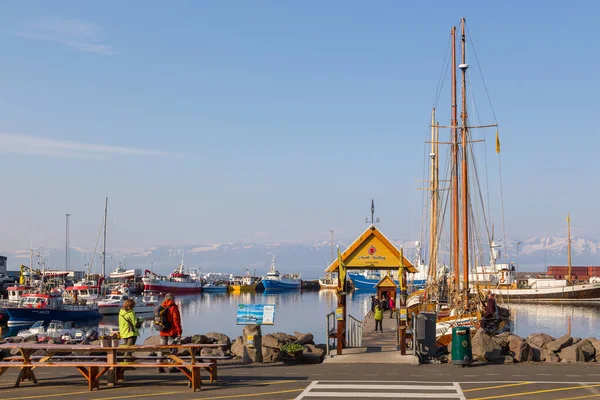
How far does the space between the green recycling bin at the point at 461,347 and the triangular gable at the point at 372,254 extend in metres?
6.21

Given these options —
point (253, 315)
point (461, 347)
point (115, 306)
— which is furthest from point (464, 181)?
point (115, 306)

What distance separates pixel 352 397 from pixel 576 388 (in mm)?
5733

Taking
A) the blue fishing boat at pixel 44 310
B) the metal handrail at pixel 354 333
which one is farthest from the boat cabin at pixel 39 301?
the metal handrail at pixel 354 333

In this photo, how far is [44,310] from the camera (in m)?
82.1

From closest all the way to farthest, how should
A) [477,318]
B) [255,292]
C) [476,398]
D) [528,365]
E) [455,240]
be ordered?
1. [476,398]
2. [528,365]
3. [477,318]
4. [455,240]
5. [255,292]

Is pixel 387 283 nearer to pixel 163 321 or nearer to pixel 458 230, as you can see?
pixel 458 230

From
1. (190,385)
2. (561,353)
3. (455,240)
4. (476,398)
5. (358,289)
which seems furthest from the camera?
(358,289)

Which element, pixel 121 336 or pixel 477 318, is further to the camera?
pixel 477 318

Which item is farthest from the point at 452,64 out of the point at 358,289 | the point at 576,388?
the point at 358,289

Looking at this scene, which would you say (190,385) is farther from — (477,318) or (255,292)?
(255,292)

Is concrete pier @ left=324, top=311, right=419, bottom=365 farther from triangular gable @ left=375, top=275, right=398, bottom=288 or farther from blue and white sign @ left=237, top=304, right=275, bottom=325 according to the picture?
triangular gable @ left=375, top=275, right=398, bottom=288

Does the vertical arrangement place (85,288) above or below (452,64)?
below

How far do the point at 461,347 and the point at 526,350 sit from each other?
2887mm

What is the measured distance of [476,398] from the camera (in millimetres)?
17609
